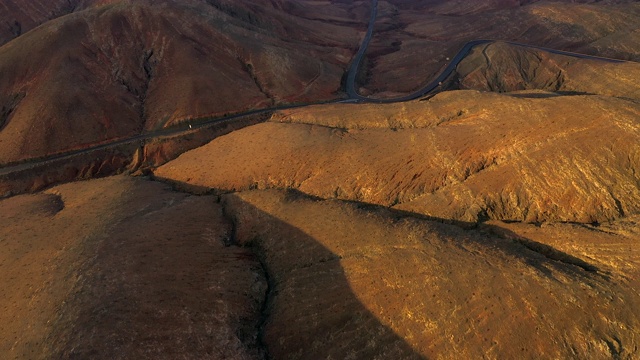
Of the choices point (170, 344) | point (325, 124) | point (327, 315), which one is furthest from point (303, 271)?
point (325, 124)

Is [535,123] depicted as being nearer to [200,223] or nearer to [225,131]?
[200,223]

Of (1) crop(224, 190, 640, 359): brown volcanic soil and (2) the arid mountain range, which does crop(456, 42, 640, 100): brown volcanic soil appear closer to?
(2) the arid mountain range

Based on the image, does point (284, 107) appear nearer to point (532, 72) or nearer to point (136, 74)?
point (136, 74)

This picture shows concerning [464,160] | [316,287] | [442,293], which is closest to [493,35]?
[464,160]

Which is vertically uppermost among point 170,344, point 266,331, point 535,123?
point 535,123

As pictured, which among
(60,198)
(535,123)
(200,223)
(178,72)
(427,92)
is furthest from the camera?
(427,92)

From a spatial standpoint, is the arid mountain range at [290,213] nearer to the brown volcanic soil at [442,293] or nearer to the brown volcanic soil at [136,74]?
the brown volcanic soil at [442,293]

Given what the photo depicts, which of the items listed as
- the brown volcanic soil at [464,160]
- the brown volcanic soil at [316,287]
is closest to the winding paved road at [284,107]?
the brown volcanic soil at [464,160]
